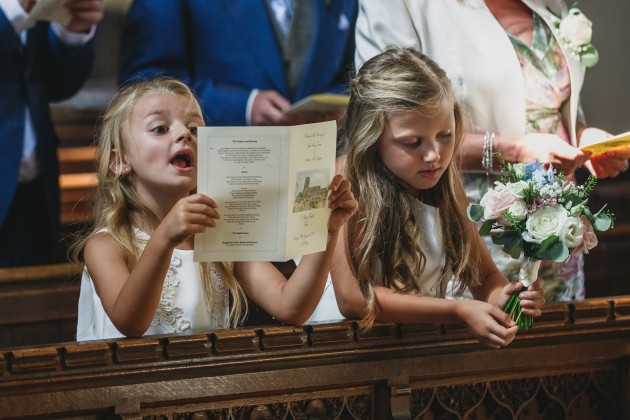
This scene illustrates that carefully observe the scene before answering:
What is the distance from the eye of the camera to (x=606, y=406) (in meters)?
3.52

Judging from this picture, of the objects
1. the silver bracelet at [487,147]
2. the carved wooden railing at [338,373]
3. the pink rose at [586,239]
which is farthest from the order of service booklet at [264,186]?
the silver bracelet at [487,147]

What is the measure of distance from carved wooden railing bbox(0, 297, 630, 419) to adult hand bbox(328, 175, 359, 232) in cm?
30

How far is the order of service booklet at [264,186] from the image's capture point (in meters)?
2.82

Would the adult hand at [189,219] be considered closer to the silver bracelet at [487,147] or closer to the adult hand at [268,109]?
the silver bracelet at [487,147]

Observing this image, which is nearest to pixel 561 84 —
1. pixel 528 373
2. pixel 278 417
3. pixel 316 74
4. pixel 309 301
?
pixel 316 74

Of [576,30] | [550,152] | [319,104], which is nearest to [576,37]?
[576,30]

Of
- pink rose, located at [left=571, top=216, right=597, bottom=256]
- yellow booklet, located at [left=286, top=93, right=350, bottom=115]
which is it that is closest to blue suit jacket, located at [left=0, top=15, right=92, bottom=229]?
yellow booklet, located at [left=286, top=93, right=350, bottom=115]

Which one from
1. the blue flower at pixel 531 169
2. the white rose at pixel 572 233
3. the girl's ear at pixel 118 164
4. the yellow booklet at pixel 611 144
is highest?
the yellow booklet at pixel 611 144

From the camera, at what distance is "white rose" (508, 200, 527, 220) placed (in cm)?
306

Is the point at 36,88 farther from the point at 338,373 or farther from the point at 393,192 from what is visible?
the point at 338,373

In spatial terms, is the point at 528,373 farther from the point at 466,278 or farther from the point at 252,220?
the point at 252,220

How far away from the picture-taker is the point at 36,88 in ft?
14.0

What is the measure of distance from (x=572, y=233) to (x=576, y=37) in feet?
4.48

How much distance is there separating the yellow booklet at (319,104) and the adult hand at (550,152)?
84cm
